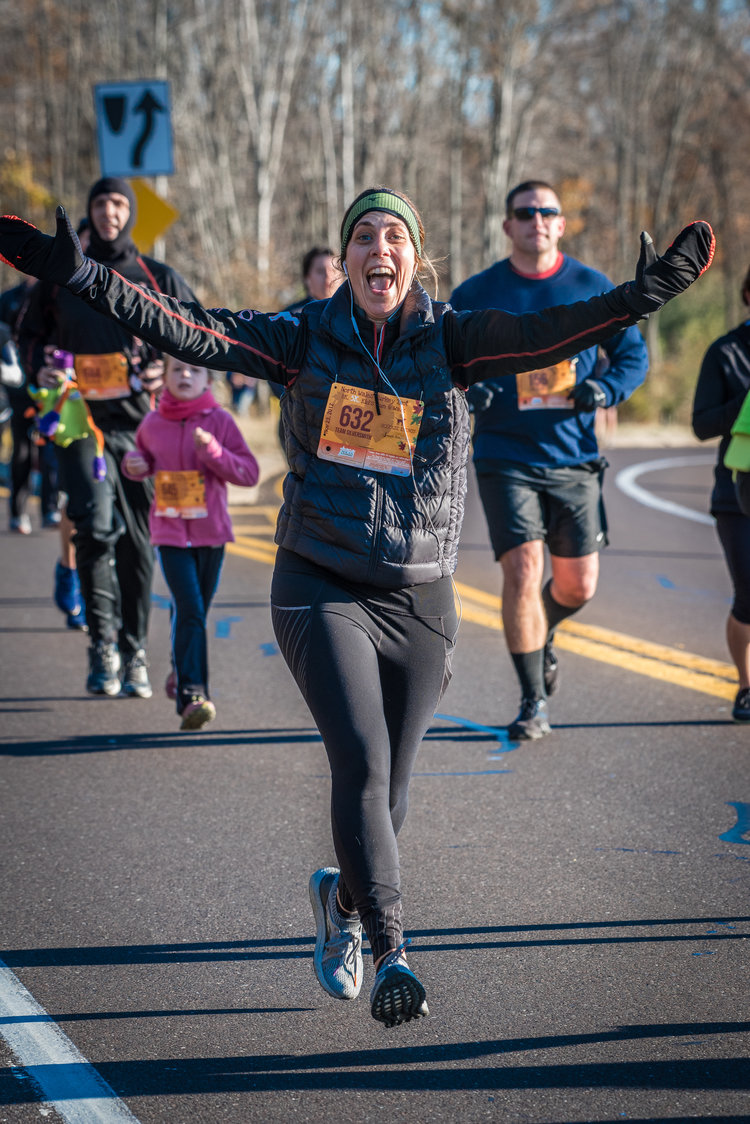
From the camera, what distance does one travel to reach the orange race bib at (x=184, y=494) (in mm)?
6000

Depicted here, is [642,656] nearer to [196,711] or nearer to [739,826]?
[739,826]

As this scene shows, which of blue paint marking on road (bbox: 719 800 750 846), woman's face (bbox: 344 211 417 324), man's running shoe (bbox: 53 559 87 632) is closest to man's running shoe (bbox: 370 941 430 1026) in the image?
woman's face (bbox: 344 211 417 324)

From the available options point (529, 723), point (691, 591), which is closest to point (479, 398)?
Result: point (529, 723)

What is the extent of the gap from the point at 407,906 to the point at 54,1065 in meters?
1.30

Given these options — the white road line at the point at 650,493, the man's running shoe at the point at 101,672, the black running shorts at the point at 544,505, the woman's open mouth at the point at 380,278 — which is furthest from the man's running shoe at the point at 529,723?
the white road line at the point at 650,493

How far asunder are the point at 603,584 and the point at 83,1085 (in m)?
7.26

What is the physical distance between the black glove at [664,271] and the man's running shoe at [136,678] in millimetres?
4140

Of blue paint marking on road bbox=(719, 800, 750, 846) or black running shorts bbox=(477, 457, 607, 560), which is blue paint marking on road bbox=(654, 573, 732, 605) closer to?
black running shorts bbox=(477, 457, 607, 560)

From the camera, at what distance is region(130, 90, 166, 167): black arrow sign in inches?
512

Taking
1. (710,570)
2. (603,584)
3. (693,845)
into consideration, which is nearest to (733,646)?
(693,845)

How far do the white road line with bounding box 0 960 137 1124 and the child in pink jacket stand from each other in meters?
2.40

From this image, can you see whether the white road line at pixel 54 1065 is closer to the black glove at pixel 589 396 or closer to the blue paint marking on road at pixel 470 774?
the blue paint marking on road at pixel 470 774

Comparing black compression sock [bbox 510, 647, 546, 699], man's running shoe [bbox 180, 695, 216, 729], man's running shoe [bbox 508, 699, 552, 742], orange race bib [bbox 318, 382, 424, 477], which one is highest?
orange race bib [bbox 318, 382, 424, 477]

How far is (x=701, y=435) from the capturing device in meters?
6.14
